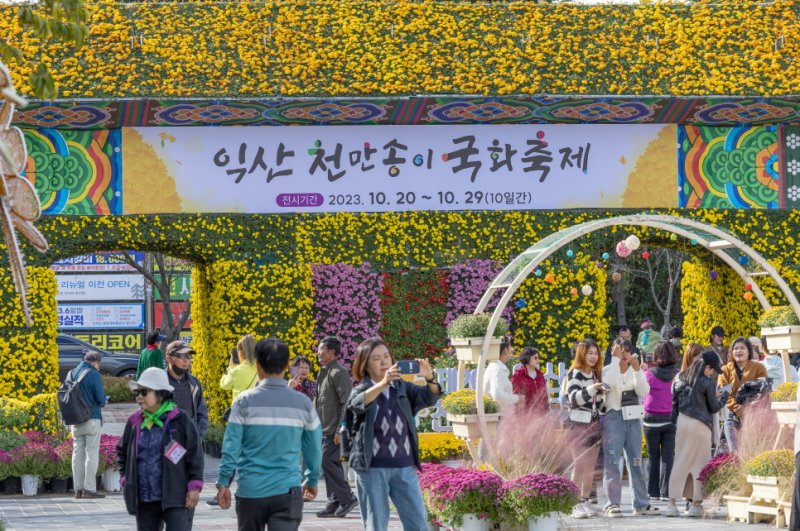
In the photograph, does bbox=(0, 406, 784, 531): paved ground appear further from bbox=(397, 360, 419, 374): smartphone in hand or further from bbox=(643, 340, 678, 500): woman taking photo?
bbox=(397, 360, 419, 374): smartphone in hand

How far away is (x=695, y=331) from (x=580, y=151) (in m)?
4.06

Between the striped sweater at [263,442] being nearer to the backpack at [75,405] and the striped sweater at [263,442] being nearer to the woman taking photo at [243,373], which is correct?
the woman taking photo at [243,373]

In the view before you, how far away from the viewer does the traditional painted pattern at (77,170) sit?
63.1 ft

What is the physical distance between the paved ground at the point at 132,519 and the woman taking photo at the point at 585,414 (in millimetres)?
319

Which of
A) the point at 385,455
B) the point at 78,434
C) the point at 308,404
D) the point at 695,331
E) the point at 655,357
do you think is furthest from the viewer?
the point at 695,331

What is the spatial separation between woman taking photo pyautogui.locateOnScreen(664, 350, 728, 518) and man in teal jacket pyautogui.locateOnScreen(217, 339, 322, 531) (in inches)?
243

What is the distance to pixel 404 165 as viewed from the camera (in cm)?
2000

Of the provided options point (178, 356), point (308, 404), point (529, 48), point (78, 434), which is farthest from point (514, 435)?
point (529, 48)

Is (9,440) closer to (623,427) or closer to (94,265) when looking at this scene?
(623,427)

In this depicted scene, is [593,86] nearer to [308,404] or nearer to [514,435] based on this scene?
[514,435]

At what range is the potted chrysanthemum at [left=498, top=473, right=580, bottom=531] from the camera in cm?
1033

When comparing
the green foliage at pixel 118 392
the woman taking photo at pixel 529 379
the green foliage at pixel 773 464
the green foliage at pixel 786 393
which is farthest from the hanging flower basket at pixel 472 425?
the green foliage at pixel 118 392

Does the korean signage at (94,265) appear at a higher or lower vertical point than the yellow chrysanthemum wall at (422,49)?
lower

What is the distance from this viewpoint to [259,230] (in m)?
19.7
